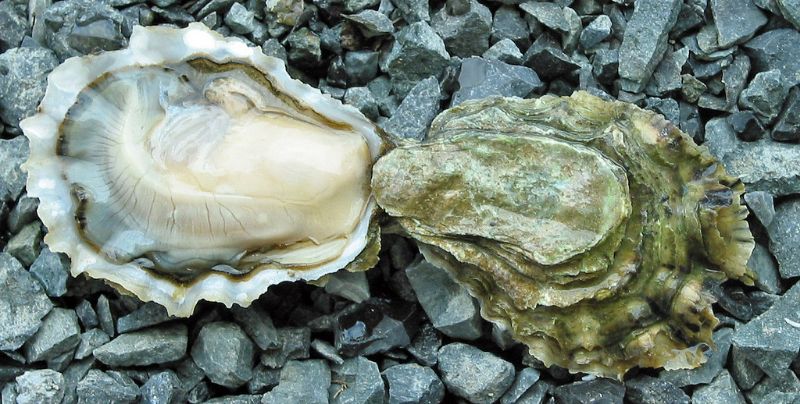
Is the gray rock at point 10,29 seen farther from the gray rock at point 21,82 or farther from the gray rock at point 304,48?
the gray rock at point 304,48

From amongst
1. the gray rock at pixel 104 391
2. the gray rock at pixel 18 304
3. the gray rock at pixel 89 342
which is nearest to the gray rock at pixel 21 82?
the gray rock at pixel 18 304

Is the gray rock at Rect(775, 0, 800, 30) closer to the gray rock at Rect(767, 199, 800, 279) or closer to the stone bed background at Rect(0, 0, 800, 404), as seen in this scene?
the stone bed background at Rect(0, 0, 800, 404)

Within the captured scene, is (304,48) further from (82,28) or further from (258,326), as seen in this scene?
(258,326)

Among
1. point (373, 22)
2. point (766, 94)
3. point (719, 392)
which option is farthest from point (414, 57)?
point (719, 392)

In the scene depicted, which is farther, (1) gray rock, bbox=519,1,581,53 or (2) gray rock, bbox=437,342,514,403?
(1) gray rock, bbox=519,1,581,53

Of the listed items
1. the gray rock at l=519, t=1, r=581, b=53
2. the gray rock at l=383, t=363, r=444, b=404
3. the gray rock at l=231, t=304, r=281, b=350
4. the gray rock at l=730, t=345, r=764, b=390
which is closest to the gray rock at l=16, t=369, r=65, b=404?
the gray rock at l=231, t=304, r=281, b=350

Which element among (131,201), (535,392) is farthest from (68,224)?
(535,392)
